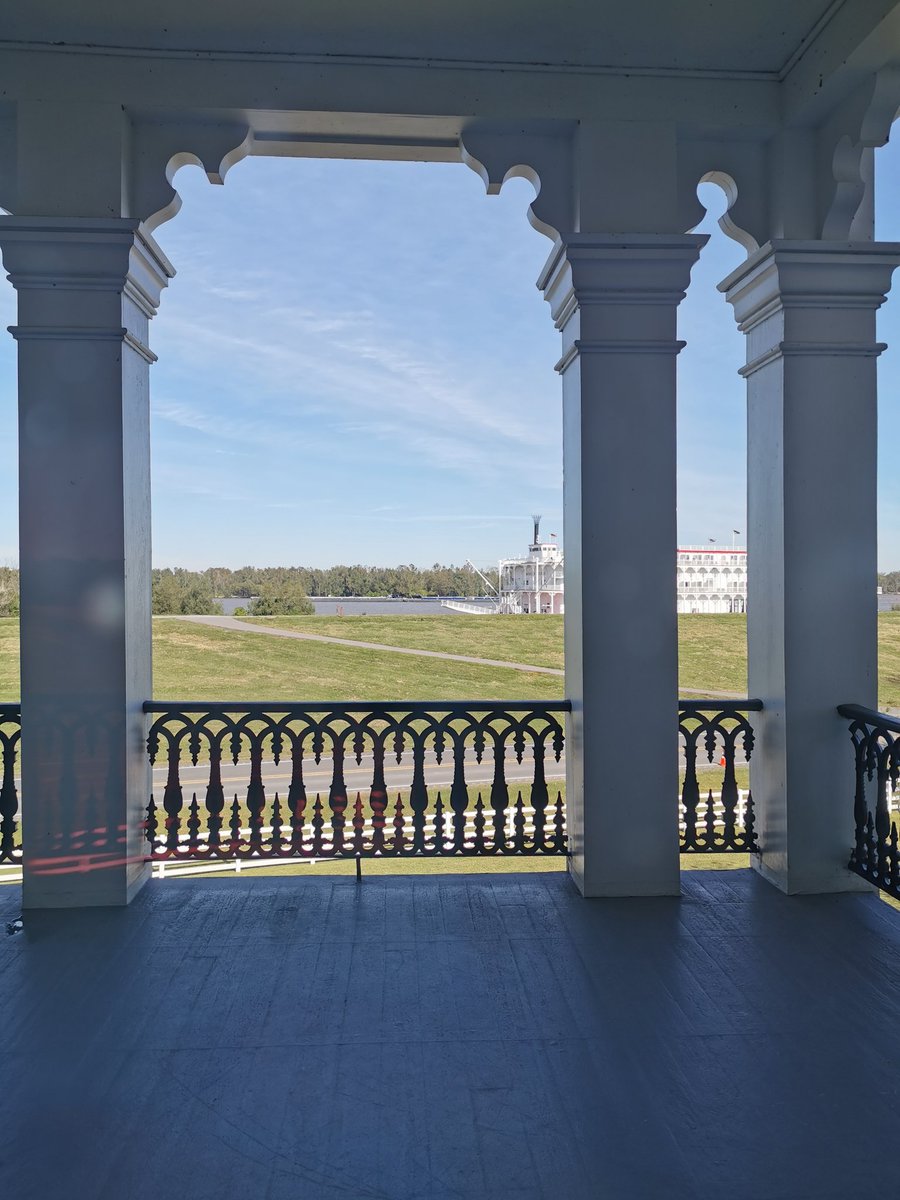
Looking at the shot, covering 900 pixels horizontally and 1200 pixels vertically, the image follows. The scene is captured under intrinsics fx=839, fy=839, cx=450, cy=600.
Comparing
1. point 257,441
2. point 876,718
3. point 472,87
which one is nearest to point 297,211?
point 257,441

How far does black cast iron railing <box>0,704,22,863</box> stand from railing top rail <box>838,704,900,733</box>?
3706 millimetres

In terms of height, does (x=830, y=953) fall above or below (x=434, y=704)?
below

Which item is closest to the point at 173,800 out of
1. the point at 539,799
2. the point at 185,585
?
the point at 539,799

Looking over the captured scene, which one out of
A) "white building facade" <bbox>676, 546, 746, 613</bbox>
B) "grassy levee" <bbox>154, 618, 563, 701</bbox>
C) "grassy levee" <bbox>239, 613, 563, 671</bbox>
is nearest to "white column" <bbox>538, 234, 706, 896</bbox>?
"white building facade" <bbox>676, 546, 746, 613</bbox>

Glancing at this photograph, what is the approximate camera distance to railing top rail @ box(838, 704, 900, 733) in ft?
11.4

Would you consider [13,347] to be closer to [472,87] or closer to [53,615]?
[53,615]

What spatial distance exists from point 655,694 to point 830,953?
48.1 inches

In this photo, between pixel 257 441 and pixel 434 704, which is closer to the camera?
pixel 434 704

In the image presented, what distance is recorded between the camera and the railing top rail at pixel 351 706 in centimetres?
390

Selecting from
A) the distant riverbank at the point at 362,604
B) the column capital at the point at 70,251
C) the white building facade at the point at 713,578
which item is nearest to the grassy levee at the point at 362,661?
the distant riverbank at the point at 362,604

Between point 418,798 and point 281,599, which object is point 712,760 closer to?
point 418,798

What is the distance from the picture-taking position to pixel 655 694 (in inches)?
150

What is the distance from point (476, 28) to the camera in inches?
136

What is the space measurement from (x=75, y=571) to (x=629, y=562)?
2.45 m
